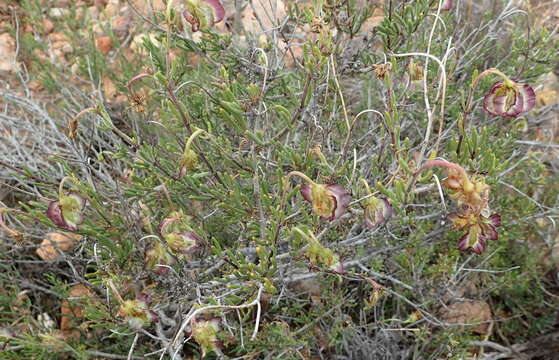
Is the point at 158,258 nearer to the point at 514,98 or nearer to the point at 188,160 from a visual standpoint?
the point at 188,160

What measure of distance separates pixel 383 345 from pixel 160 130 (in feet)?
5.76

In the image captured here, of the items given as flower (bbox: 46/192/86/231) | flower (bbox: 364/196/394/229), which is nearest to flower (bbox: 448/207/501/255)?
flower (bbox: 364/196/394/229)

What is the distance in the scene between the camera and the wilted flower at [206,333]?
1550 millimetres

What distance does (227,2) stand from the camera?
13.8ft

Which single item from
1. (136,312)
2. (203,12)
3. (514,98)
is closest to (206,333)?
(136,312)

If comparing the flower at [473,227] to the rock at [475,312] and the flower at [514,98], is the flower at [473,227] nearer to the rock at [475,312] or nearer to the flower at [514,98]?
the flower at [514,98]

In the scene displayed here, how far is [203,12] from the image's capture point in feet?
5.45

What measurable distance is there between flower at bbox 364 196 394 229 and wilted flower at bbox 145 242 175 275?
2.33ft

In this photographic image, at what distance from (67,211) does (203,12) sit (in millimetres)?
763

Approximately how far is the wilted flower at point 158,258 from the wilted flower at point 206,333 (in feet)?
1.06

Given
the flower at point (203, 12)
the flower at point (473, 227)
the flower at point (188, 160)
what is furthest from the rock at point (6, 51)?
the flower at point (473, 227)

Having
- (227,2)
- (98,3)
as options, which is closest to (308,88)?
(227,2)

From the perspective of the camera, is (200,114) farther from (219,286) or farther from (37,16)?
(37,16)

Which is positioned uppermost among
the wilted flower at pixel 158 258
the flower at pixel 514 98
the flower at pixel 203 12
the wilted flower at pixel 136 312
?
the flower at pixel 203 12
